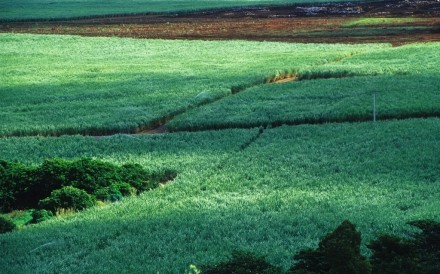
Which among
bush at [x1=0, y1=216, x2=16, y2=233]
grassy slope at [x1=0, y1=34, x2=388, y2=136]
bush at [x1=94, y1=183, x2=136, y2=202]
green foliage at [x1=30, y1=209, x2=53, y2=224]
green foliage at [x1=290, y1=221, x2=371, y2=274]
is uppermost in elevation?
green foliage at [x1=290, y1=221, x2=371, y2=274]

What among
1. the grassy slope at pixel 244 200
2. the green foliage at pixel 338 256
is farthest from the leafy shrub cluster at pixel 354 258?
the grassy slope at pixel 244 200

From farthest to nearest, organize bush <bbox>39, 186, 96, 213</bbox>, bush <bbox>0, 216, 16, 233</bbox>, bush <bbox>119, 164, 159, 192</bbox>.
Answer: bush <bbox>119, 164, 159, 192</bbox>
bush <bbox>39, 186, 96, 213</bbox>
bush <bbox>0, 216, 16, 233</bbox>

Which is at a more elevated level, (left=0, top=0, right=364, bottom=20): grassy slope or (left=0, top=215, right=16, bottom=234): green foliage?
(left=0, top=215, right=16, bottom=234): green foliage

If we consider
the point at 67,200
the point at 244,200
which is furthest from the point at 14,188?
the point at 244,200

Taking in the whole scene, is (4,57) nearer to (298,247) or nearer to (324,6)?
(298,247)

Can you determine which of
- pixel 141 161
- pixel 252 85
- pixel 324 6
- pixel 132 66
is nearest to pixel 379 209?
pixel 141 161

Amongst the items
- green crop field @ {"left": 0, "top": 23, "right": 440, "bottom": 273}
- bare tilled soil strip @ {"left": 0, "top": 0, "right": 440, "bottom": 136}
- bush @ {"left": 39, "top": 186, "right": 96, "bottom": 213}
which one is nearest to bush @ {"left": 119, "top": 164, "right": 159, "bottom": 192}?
green crop field @ {"left": 0, "top": 23, "right": 440, "bottom": 273}

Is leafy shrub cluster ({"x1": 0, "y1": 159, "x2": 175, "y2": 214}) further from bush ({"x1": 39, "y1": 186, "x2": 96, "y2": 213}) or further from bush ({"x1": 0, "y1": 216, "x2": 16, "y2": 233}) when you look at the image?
bush ({"x1": 0, "y1": 216, "x2": 16, "y2": 233})
